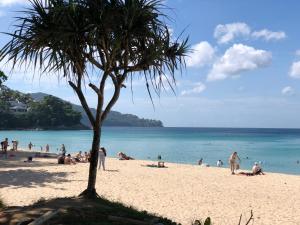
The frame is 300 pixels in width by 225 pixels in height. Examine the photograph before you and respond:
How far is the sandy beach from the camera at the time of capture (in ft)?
36.8

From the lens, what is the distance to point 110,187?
1508cm

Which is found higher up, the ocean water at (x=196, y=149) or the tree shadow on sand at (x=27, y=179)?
the tree shadow on sand at (x=27, y=179)

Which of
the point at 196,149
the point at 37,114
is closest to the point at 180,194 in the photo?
the point at 196,149

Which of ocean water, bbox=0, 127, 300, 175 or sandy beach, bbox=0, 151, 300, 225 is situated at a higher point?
sandy beach, bbox=0, 151, 300, 225

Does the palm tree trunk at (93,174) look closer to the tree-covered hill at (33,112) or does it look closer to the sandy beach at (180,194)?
the sandy beach at (180,194)

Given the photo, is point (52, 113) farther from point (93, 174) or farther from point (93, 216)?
point (93, 216)

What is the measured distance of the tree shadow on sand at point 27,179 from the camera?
1445cm

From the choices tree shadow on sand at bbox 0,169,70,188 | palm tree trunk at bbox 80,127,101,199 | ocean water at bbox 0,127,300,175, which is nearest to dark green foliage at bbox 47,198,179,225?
palm tree trunk at bbox 80,127,101,199

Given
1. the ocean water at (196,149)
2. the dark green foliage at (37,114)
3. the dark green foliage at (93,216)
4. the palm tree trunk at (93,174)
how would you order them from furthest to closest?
1. the dark green foliage at (37,114)
2. the ocean water at (196,149)
3. the palm tree trunk at (93,174)
4. the dark green foliage at (93,216)

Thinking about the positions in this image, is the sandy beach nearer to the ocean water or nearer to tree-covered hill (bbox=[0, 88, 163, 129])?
the ocean water

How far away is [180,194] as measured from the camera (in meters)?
14.5

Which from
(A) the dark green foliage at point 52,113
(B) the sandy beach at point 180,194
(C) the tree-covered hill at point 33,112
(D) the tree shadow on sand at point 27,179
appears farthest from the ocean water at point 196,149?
(A) the dark green foliage at point 52,113

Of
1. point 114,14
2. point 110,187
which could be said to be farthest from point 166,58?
point 110,187

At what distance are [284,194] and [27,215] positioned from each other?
490 inches
